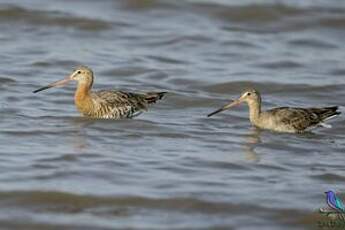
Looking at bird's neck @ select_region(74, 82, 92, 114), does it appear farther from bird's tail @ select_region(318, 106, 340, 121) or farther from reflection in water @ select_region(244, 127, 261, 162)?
bird's tail @ select_region(318, 106, 340, 121)

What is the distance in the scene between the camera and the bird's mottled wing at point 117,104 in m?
13.8

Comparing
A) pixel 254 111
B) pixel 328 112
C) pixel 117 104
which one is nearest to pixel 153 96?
pixel 117 104

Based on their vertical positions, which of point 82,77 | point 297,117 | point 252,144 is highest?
point 82,77

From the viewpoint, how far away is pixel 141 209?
10164 millimetres

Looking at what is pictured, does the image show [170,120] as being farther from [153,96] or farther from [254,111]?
[254,111]

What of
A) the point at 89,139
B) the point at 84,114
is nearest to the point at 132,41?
the point at 84,114

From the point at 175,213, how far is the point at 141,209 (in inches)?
12.6

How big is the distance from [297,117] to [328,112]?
432 mm

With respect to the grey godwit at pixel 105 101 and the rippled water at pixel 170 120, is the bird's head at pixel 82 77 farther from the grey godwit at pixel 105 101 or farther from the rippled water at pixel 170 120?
the rippled water at pixel 170 120

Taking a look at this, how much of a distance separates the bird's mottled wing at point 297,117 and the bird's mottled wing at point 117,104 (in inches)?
64.8

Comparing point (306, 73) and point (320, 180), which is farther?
point (306, 73)

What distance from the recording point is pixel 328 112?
45.8ft

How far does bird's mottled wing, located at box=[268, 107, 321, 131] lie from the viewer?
13695 millimetres

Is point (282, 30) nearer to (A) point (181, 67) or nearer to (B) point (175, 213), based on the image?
(A) point (181, 67)
